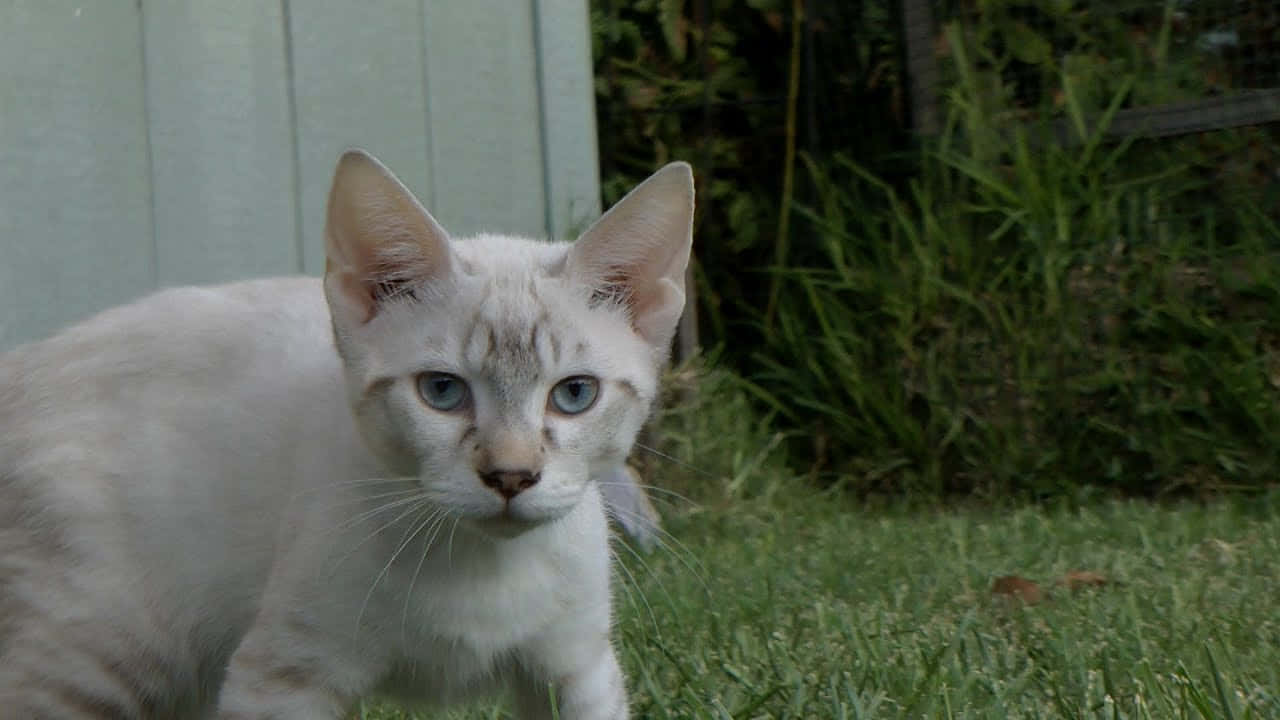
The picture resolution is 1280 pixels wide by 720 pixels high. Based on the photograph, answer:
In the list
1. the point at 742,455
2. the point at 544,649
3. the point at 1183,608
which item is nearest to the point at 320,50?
the point at 742,455

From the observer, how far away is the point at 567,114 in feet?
13.4

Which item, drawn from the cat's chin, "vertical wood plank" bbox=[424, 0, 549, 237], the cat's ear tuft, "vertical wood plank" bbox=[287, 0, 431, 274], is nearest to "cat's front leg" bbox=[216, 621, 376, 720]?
the cat's chin

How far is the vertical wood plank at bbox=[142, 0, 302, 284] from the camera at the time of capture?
3160 millimetres

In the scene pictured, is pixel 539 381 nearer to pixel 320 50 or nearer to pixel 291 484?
pixel 291 484

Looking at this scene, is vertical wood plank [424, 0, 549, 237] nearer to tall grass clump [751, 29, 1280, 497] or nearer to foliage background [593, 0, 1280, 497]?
foliage background [593, 0, 1280, 497]

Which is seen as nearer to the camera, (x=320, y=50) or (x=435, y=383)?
(x=435, y=383)

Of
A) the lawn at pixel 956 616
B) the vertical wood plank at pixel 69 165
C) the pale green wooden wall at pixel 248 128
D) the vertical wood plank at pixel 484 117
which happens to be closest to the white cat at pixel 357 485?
the lawn at pixel 956 616

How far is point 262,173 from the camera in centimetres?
334

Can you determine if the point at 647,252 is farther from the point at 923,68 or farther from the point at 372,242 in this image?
the point at 923,68

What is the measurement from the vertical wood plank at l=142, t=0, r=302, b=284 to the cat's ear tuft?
1.58 metres

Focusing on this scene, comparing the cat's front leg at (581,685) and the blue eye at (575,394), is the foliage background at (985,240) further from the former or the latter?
the blue eye at (575,394)

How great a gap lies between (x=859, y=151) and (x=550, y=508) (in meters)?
3.55

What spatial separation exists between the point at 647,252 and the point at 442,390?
0.34 meters

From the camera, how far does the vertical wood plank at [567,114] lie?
4.04 metres
